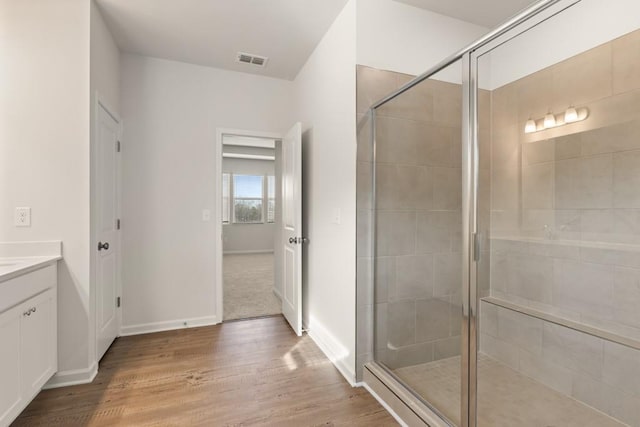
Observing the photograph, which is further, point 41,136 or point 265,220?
point 265,220

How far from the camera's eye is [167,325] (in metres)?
3.23

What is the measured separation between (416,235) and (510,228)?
606 mm

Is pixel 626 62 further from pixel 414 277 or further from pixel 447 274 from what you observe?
pixel 414 277

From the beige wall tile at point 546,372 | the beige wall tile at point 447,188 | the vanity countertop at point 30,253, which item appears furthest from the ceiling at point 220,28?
the beige wall tile at point 546,372

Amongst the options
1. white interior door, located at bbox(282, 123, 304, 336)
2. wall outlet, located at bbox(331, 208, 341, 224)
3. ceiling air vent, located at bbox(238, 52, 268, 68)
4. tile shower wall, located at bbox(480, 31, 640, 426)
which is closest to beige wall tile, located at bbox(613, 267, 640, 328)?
tile shower wall, located at bbox(480, 31, 640, 426)

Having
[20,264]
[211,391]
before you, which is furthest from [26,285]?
[211,391]

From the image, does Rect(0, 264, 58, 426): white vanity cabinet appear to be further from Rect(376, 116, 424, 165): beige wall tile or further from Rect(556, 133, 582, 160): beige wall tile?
Rect(556, 133, 582, 160): beige wall tile

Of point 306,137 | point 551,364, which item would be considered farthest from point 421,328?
point 306,137

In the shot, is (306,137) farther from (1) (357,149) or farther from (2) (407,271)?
(2) (407,271)

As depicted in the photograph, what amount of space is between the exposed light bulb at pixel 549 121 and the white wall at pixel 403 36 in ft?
3.22

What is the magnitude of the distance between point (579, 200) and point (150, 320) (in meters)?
3.74

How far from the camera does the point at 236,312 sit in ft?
12.2

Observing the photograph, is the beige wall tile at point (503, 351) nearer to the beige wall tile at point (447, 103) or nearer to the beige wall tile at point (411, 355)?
the beige wall tile at point (411, 355)

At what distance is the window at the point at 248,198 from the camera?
8641 mm
